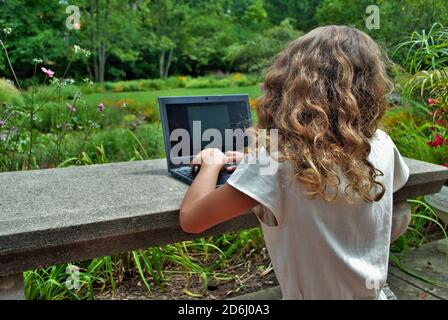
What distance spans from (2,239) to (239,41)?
17872 mm

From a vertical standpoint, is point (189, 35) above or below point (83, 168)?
above

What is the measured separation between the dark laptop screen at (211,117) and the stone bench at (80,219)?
0.24 metres

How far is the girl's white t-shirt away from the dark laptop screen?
2.50ft

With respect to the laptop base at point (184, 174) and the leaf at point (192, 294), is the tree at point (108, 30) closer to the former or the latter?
the leaf at point (192, 294)

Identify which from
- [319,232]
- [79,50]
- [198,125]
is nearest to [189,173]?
[198,125]

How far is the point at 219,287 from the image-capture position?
8.29ft

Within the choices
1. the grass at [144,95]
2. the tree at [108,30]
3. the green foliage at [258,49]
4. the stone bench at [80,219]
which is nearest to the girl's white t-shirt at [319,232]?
the stone bench at [80,219]

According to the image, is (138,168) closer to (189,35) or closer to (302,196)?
(302,196)

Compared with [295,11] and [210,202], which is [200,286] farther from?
[295,11]

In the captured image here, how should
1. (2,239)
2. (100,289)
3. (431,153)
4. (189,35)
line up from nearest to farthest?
1. (2,239)
2. (100,289)
3. (431,153)
4. (189,35)

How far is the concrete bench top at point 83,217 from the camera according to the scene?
125 cm

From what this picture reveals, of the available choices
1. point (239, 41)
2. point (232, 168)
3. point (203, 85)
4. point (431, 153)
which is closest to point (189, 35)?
point (239, 41)

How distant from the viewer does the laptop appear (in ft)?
5.98

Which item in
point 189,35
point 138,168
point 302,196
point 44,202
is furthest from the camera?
point 189,35
